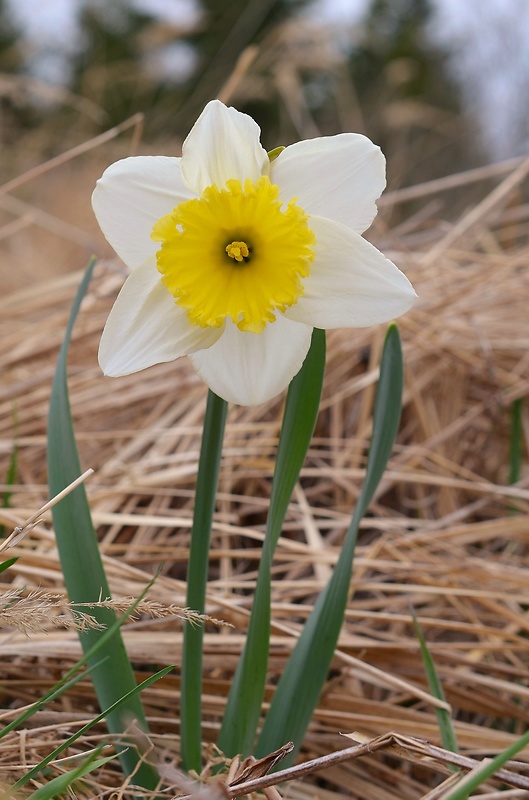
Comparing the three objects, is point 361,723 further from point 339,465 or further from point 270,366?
point 339,465

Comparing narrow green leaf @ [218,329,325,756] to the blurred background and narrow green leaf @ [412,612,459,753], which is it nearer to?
narrow green leaf @ [412,612,459,753]

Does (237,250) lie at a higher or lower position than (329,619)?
higher

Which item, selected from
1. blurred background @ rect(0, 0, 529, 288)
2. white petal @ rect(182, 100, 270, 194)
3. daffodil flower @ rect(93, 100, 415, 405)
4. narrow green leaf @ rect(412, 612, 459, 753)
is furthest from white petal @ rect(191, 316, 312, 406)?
blurred background @ rect(0, 0, 529, 288)

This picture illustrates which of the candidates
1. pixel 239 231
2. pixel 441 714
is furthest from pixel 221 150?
pixel 441 714

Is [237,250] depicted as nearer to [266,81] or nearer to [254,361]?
[254,361]

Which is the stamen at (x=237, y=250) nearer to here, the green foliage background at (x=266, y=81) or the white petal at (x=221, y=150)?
the white petal at (x=221, y=150)

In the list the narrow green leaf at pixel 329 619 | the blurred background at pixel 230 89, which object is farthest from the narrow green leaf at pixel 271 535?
the blurred background at pixel 230 89

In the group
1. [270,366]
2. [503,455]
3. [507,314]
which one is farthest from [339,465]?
[270,366]
